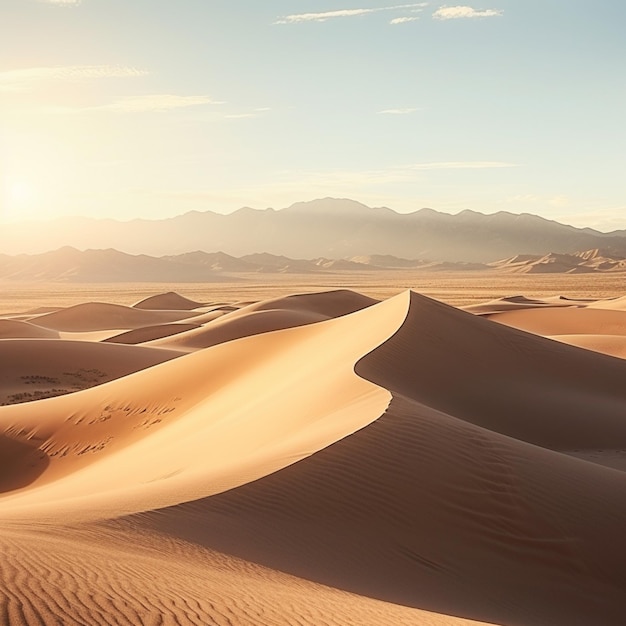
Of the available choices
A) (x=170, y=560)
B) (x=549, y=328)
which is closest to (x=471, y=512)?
(x=170, y=560)

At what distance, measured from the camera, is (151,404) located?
14.0 m

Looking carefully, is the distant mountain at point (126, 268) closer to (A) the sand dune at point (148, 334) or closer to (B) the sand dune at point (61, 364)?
(A) the sand dune at point (148, 334)

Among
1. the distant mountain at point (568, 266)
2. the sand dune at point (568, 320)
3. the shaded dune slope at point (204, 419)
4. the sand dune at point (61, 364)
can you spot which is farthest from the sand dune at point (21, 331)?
the distant mountain at point (568, 266)

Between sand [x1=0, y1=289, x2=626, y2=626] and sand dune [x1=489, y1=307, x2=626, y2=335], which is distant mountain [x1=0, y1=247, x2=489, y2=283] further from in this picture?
sand [x1=0, y1=289, x2=626, y2=626]

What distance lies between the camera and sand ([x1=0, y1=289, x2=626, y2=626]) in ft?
14.7

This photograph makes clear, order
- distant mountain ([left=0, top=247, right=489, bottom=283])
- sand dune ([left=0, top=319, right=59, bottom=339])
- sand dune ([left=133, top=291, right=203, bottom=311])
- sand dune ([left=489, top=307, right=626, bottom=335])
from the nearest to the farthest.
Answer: sand dune ([left=489, top=307, right=626, bottom=335])
sand dune ([left=0, top=319, right=59, bottom=339])
sand dune ([left=133, top=291, right=203, bottom=311])
distant mountain ([left=0, top=247, right=489, bottom=283])

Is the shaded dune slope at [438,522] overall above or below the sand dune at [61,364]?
above

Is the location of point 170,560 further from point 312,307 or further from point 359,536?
point 312,307

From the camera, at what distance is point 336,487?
22.0ft

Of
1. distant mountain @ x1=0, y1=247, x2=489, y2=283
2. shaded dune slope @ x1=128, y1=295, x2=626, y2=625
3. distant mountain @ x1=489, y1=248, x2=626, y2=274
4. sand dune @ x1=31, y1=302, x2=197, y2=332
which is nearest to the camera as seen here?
shaded dune slope @ x1=128, y1=295, x2=626, y2=625

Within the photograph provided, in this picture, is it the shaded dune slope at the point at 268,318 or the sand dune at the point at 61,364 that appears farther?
the shaded dune slope at the point at 268,318

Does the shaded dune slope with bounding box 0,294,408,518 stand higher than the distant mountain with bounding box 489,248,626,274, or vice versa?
the distant mountain with bounding box 489,248,626,274

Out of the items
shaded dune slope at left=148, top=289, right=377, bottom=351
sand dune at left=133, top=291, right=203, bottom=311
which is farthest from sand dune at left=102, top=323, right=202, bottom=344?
sand dune at left=133, top=291, right=203, bottom=311

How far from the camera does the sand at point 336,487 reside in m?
4.47
